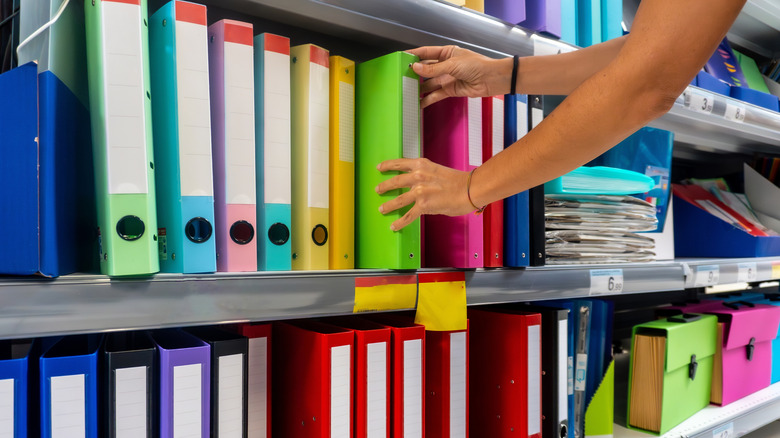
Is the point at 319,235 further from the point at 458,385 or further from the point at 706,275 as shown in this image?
the point at 706,275

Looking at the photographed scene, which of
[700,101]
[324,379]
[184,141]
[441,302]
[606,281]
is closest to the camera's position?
[184,141]

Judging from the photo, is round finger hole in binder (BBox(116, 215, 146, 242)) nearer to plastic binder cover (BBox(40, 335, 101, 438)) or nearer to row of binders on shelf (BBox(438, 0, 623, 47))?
plastic binder cover (BBox(40, 335, 101, 438))

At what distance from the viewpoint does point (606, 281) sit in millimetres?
1155

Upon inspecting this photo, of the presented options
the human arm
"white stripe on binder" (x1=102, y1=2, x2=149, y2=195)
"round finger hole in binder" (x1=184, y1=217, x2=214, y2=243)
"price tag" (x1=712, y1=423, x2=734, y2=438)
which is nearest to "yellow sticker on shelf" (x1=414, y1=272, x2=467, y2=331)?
the human arm

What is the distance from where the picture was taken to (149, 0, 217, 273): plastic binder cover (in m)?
0.67

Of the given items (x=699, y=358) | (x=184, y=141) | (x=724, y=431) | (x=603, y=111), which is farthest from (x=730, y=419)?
(x=184, y=141)

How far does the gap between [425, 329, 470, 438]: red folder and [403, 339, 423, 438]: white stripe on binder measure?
0.08m

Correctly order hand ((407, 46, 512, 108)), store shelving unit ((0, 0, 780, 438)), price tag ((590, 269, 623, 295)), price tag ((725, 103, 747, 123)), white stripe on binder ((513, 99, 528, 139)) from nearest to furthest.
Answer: store shelving unit ((0, 0, 780, 438))
hand ((407, 46, 512, 108))
white stripe on binder ((513, 99, 528, 139))
price tag ((590, 269, 623, 295))
price tag ((725, 103, 747, 123))

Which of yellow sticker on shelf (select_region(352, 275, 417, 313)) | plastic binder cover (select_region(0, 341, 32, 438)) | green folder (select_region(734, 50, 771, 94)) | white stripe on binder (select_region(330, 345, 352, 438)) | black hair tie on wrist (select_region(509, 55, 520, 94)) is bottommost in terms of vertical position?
white stripe on binder (select_region(330, 345, 352, 438))

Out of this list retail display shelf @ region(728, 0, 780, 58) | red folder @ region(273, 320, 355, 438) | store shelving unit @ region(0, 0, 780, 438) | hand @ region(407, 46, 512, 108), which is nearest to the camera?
store shelving unit @ region(0, 0, 780, 438)

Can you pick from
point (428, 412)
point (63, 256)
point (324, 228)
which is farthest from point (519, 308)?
point (63, 256)

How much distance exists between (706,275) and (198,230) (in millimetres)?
1373

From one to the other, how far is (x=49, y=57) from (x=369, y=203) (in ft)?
1.54

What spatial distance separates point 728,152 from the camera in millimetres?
2172
